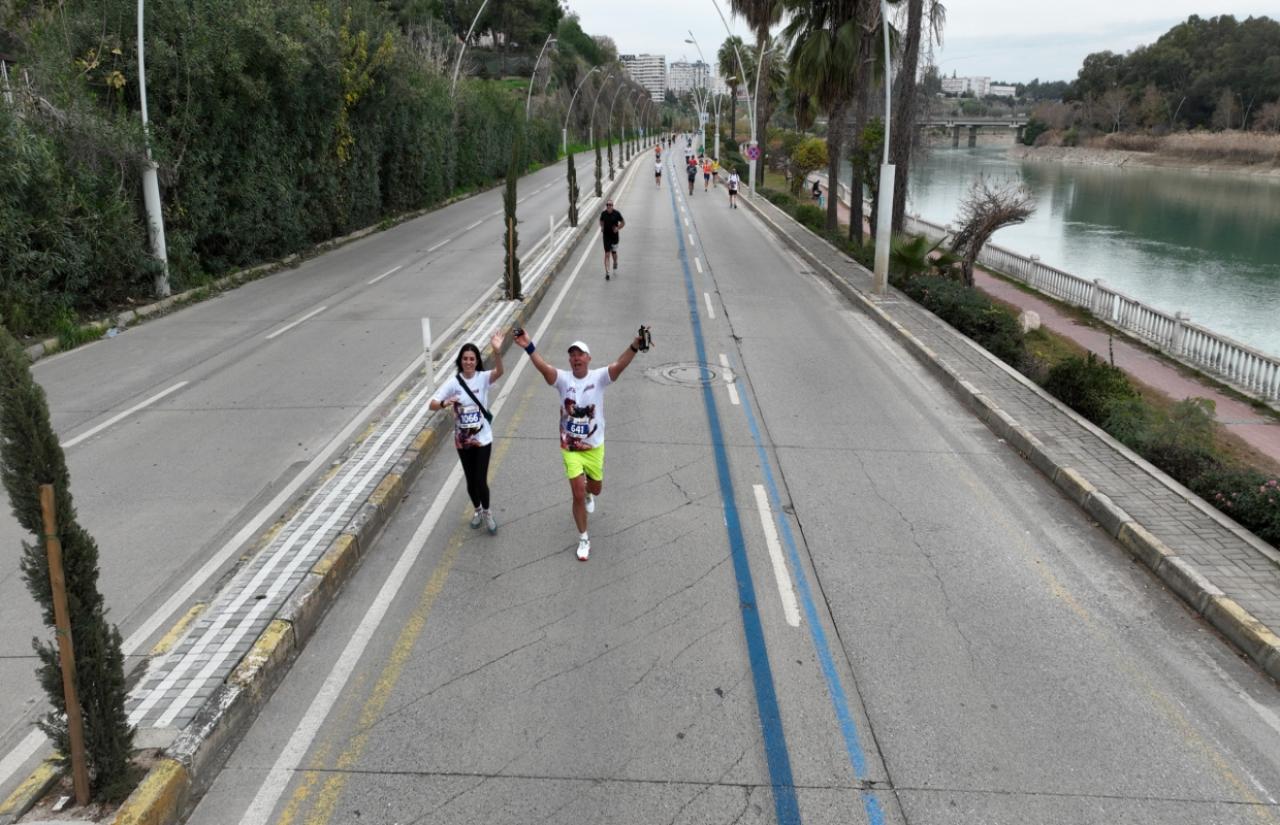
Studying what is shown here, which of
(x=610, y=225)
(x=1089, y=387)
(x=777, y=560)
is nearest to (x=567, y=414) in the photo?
(x=777, y=560)

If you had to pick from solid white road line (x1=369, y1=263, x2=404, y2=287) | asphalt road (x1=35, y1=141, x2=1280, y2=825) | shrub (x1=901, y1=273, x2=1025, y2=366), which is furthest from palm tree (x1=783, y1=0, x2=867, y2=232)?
asphalt road (x1=35, y1=141, x2=1280, y2=825)

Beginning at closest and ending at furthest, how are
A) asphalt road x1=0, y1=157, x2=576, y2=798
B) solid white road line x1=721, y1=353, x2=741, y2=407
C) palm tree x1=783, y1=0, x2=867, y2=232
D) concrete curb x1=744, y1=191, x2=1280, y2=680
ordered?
1. concrete curb x1=744, y1=191, x2=1280, y2=680
2. asphalt road x1=0, y1=157, x2=576, y2=798
3. solid white road line x1=721, y1=353, x2=741, y2=407
4. palm tree x1=783, y1=0, x2=867, y2=232

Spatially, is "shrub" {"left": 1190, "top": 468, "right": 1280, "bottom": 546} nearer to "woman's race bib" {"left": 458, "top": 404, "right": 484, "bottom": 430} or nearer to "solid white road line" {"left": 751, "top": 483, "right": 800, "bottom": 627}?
"solid white road line" {"left": 751, "top": 483, "right": 800, "bottom": 627}

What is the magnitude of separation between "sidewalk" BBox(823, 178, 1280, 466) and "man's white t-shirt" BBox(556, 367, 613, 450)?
27.8ft

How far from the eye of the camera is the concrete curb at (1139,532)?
19.2 ft

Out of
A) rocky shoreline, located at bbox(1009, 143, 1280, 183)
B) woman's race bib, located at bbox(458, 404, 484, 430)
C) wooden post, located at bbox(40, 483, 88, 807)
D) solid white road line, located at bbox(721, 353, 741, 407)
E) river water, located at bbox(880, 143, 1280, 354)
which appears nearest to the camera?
wooden post, located at bbox(40, 483, 88, 807)

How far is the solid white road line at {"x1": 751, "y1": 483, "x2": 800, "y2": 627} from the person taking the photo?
6215mm

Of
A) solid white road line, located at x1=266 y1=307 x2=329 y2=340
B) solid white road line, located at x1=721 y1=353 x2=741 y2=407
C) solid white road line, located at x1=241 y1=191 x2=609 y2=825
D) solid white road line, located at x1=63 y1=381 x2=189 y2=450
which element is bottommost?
solid white road line, located at x1=241 y1=191 x2=609 y2=825

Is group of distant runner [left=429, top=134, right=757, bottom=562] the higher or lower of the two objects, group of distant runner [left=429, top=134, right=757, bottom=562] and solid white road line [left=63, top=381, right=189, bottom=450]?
the higher

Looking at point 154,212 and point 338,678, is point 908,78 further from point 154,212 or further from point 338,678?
point 338,678

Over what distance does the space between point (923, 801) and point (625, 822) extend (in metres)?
1.48

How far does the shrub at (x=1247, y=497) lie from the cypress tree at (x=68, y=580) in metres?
8.19

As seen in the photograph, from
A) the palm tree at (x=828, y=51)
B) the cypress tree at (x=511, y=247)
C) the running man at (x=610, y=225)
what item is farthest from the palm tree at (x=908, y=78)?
the cypress tree at (x=511, y=247)

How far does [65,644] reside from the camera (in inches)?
149
